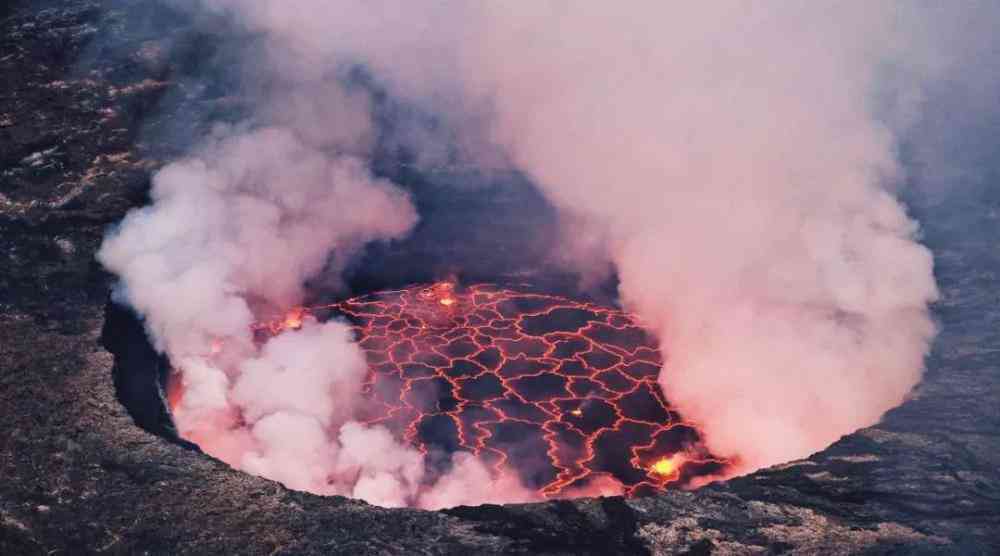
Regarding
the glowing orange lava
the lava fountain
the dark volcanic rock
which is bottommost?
the dark volcanic rock

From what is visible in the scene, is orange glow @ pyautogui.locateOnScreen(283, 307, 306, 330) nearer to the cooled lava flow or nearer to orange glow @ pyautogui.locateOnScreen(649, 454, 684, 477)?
the cooled lava flow

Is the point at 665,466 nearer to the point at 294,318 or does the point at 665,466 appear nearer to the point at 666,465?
the point at 666,465

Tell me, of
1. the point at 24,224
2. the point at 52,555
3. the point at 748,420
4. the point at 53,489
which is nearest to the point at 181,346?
the point at 24,224


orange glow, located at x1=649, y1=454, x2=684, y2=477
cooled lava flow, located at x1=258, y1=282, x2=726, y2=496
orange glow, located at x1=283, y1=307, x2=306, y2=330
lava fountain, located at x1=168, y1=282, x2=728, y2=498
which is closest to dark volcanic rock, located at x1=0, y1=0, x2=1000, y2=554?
lava fountain, located at x1=168, y1=282, x2=728, y2=498

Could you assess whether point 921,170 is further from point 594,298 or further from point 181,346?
point 181,346

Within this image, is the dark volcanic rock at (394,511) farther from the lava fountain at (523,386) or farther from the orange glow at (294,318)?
the orange glow at (294,318)

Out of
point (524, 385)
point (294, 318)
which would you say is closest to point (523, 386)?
point (524, 385)
